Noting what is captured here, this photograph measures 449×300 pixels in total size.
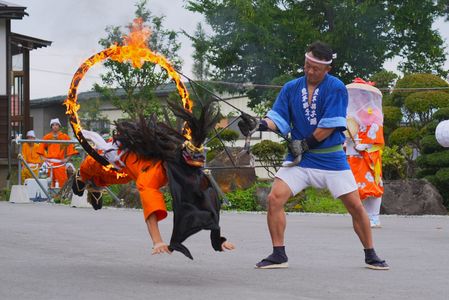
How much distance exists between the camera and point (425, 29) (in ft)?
107

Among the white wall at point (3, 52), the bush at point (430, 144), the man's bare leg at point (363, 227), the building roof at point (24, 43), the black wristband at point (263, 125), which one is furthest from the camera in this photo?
the building roof at point (24, 43)

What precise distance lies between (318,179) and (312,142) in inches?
14.5

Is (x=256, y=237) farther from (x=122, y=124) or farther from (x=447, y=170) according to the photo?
(x=447, y=170)

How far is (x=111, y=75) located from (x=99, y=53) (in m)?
25.1

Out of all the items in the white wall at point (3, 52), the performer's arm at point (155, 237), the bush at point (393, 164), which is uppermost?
the white wall at point (3, 52)

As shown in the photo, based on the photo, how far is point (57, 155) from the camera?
2203 cm

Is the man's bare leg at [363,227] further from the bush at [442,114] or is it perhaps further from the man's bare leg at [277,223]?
the bush at [442,114]

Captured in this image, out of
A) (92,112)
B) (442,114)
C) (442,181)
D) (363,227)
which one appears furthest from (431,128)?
(92,112)

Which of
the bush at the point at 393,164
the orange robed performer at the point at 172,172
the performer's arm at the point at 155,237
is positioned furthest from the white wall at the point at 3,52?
the performer's arm at the point at 155,237

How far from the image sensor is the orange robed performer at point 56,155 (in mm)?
21922

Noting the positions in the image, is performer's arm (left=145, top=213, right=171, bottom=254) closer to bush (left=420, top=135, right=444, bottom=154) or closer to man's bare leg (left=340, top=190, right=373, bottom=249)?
man's bare leg (left=340, top=190, right=373, bottom=249)

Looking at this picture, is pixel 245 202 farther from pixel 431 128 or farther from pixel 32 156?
pixel 32 156

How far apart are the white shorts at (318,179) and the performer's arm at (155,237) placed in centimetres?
143

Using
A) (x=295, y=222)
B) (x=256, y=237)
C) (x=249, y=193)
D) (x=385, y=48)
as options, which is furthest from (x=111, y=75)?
(x=256, y=237)
